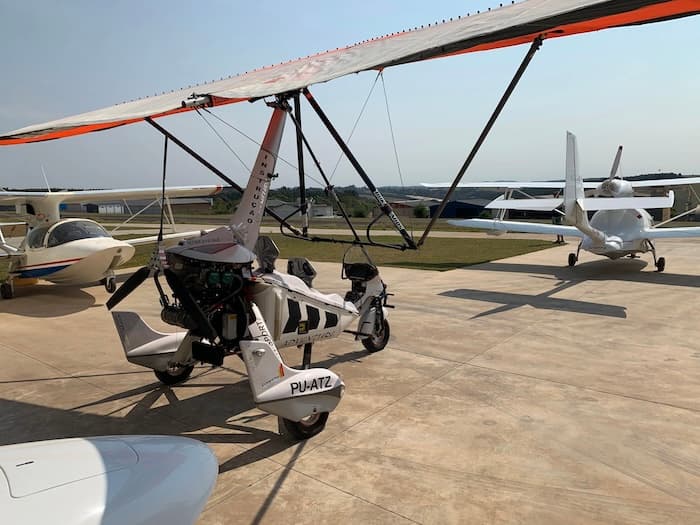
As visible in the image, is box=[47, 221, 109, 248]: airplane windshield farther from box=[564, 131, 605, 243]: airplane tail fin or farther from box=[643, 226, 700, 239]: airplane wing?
box=[643, 226, 700, 239]: airplane wing

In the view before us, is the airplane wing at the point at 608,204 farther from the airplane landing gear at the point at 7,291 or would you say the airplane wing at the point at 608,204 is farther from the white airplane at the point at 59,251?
the airplane landing gear at the point at 7,291

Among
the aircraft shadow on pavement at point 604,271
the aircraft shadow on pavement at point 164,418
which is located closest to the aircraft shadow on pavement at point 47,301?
the aircraft shadow on pavement at point 164,418

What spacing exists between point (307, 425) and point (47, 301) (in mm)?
9377

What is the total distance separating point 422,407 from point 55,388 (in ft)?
14.6

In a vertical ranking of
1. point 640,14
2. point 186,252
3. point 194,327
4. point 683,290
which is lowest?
point 683,290

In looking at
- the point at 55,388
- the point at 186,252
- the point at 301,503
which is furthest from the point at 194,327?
the point at 55,388

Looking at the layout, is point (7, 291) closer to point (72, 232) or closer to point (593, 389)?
point (72, 232)

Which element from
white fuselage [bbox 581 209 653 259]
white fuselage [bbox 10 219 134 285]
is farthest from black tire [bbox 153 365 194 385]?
white fuselage [bbox 581 209 653 259]

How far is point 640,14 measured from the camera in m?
4.37

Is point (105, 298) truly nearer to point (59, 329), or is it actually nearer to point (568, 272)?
point (59, 329)

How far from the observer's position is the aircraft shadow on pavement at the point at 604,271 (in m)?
13.5

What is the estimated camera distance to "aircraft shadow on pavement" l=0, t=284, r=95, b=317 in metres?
10.3

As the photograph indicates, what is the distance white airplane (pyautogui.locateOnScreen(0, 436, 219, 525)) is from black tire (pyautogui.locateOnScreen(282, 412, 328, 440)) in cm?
199

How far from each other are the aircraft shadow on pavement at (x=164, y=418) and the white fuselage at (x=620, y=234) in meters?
12.2
